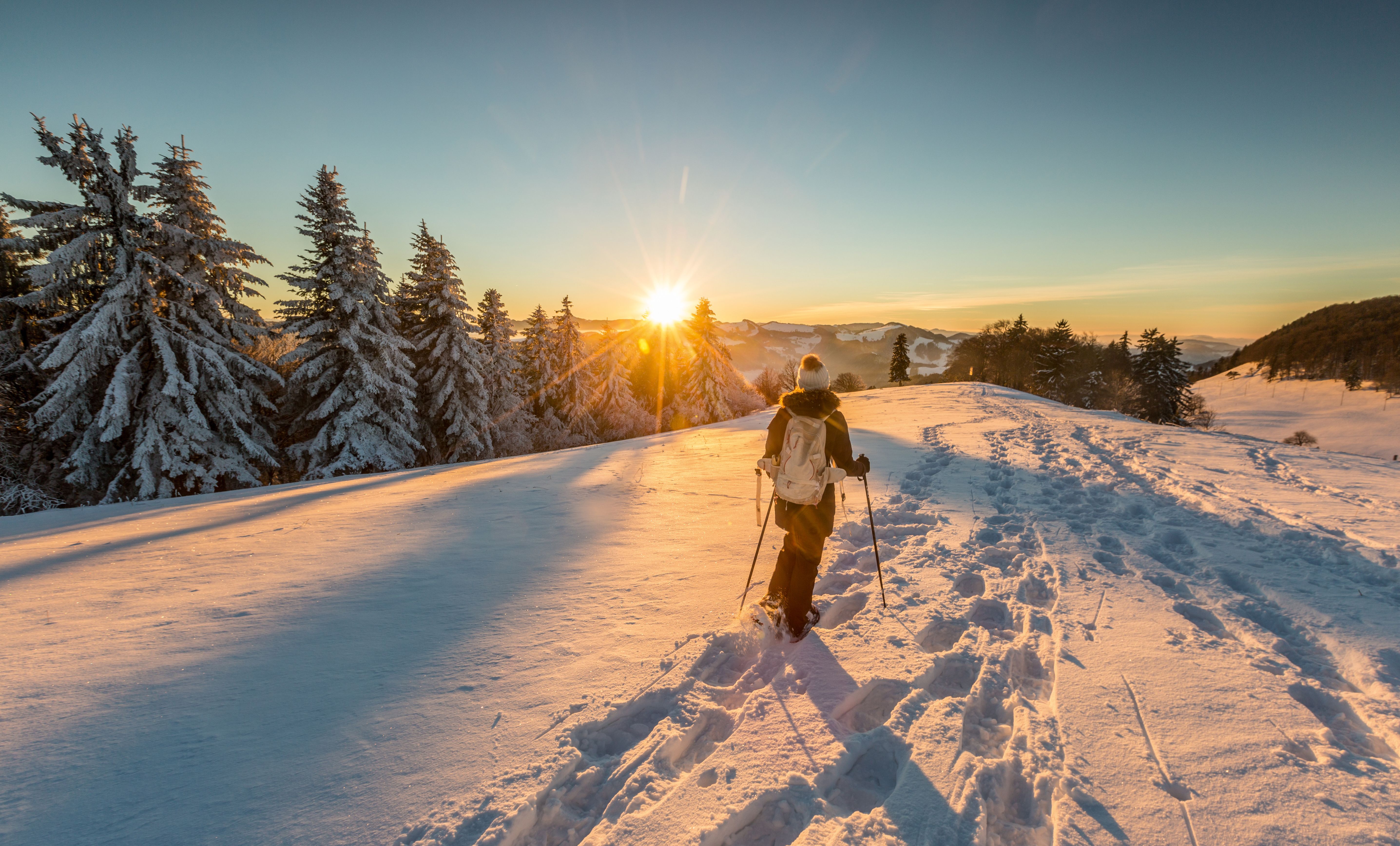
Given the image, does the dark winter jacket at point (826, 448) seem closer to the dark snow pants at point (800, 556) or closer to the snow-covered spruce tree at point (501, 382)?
the dark snow pants at point (800, 556)

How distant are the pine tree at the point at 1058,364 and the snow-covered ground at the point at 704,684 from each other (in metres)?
48.7

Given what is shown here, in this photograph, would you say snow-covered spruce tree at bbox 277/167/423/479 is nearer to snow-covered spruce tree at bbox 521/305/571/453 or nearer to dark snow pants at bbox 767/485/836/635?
snow-covered spruce tree at bbox 521/305/571/453

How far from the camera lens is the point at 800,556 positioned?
3.60 m

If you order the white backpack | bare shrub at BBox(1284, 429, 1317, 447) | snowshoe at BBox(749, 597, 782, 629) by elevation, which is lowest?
bare shrub at BBox(1284, 429, 1317, 447)

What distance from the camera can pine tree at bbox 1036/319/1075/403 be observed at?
46.1 m

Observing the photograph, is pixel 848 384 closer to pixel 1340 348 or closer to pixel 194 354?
pixel 194 354

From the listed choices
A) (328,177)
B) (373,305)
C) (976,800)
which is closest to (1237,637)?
(976,800)

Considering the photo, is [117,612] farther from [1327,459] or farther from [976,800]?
[1327,459]

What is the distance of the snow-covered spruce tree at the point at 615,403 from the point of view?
30719 mm

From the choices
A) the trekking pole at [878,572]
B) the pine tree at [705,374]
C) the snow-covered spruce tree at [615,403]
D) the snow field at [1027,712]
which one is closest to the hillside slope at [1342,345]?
the pine tree at [705,374]

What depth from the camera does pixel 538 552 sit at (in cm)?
513

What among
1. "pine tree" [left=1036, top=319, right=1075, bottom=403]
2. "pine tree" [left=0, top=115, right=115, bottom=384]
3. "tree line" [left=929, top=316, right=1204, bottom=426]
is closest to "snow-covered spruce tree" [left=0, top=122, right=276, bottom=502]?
"pine tree" [left=0, top=115, right=115, bottom=384]

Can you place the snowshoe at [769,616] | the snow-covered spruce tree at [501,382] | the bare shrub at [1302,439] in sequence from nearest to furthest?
the snowshoe at [769,616] → the snow-covered spruce tree at [501,382] → the bare shrub at [1302,439]

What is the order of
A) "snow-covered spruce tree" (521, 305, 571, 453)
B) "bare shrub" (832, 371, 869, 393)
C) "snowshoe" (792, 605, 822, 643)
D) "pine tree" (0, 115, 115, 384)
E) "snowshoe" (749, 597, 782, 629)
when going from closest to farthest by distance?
1. "snowshoe" (792, 605, 822, 643)
2. "snowshoe" (749, 597, 782, 629)
3. "pine tree" (0, 115, 115, 384)
4. "snow-covered spruce tree" (521, 305, 571, 453)
5. "bare shrub" (832, 371, 869, 393)
